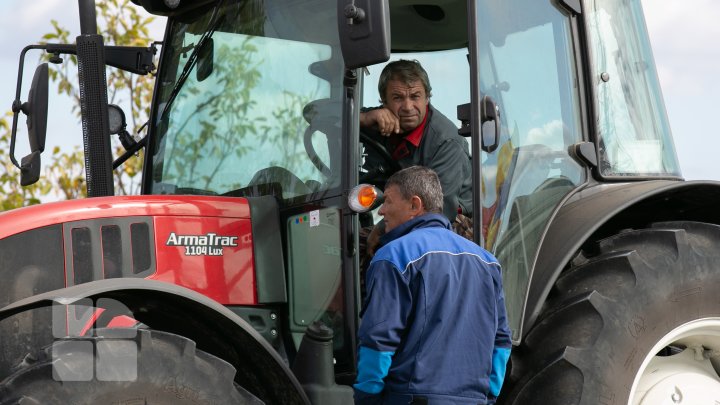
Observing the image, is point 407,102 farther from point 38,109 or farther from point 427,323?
point 38,109

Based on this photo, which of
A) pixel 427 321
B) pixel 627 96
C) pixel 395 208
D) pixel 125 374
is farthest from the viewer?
pixel 627 96

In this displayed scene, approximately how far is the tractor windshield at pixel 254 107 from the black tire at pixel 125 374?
3.24 ft

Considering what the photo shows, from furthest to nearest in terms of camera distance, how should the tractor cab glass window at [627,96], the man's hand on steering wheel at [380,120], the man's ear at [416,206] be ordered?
the tractor cab glass window at [627,96] < the man's hand on steering wheel at [380,120] < the man's ear at [416,206]

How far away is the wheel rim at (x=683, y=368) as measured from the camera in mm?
4695

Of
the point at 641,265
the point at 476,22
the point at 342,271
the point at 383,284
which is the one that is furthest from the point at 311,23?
the point at 641,265

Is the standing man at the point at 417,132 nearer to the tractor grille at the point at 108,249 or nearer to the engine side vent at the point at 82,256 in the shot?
the tractor grille at the point at 108,249

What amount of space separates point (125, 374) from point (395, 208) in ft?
3.69

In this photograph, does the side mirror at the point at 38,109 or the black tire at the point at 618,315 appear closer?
the black tire at the point at 618,315

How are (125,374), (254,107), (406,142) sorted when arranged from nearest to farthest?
1. (125,374)
2. (254,107)
3. (406,142)

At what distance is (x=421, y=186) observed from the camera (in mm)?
4117

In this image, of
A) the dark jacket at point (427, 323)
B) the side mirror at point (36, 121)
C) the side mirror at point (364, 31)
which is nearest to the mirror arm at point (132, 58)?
the side mirror at point (36, 121)

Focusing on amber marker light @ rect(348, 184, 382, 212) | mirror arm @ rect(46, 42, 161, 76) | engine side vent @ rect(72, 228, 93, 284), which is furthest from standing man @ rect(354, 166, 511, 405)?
mirror arm @ rect(46, 42, 161, 76)

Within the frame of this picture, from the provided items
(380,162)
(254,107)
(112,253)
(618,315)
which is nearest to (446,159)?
(380,162)

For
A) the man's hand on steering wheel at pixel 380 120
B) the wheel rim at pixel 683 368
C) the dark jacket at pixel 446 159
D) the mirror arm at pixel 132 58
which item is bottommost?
the wheel rim at pixel 683 368
